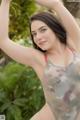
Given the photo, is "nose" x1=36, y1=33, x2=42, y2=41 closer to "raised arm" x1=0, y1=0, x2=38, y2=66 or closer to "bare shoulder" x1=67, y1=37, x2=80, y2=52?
"raised arm" x1=0, y1=0, x2=38, y2=66

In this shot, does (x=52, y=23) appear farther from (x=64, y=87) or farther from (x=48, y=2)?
(x=64, y=87)

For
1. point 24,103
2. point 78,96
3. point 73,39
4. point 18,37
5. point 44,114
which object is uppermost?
point 73,39

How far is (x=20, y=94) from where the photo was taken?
20.4 feet

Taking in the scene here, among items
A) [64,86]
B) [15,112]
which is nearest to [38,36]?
[64,86]

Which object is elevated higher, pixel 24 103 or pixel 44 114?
pixel 44 114

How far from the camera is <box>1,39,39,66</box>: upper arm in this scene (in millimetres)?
3896

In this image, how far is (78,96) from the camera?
375 cm

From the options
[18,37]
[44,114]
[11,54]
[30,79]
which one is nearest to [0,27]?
[11,54]

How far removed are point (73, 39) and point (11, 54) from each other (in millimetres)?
534

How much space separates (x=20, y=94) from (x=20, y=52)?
7.76 ft

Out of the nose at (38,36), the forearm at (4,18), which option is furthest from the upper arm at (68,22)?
the forearm at (4,18)

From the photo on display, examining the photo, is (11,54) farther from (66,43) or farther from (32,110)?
(32,110)

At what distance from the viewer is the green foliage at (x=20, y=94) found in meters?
5.98

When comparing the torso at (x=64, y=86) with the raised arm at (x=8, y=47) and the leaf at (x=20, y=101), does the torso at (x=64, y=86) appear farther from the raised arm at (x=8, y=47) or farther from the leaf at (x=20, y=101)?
the leaf at (x=20, y=101)
